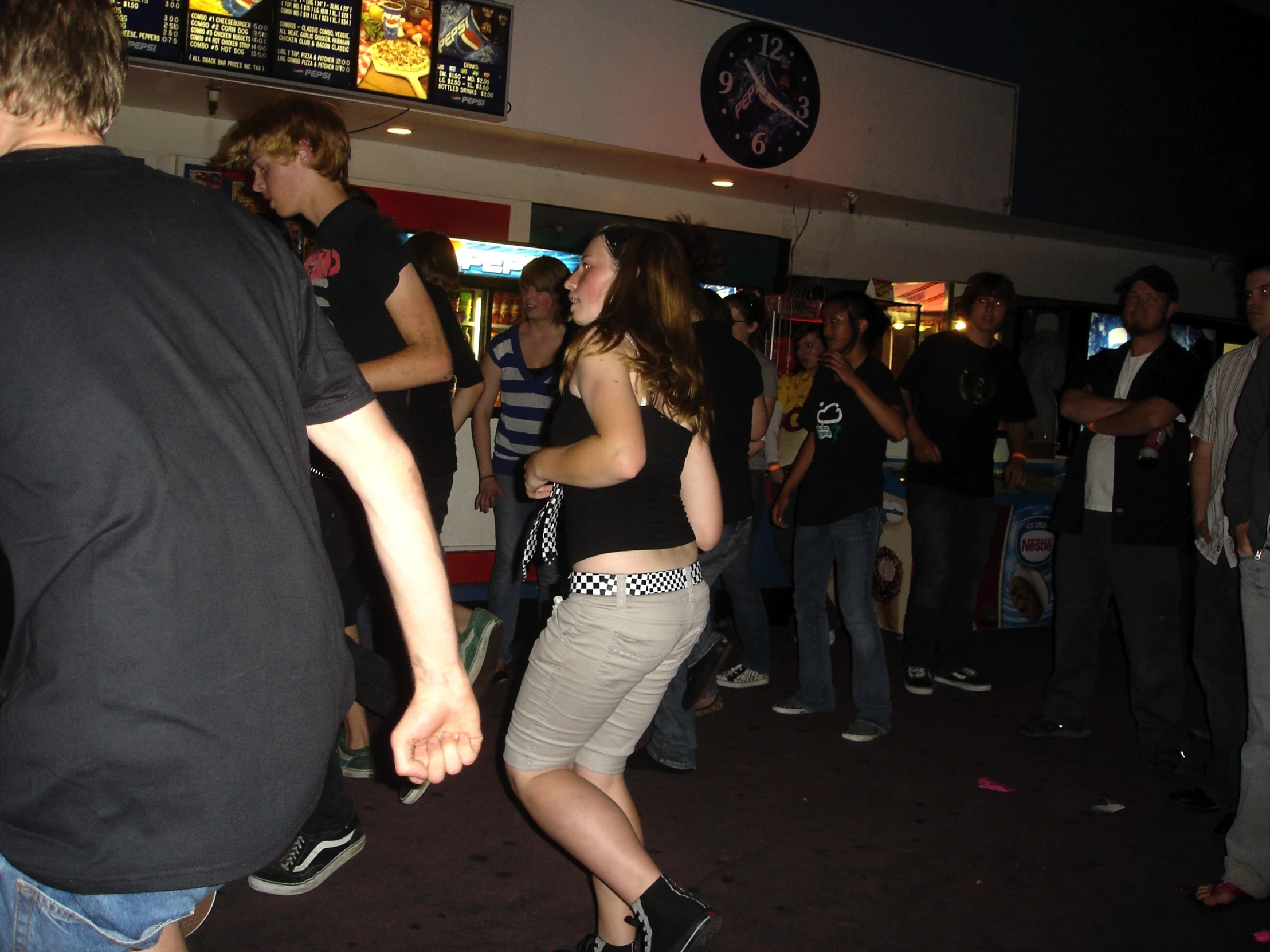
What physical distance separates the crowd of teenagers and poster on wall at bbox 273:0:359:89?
1.56 metres

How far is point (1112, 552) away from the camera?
397 centimetres

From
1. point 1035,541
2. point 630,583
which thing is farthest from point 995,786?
point 1035,541

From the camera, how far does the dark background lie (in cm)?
723

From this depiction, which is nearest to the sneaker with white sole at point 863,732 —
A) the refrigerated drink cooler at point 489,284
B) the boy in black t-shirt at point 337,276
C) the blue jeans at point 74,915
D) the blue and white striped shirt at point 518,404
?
the blue and white striped shirt at point 518,404

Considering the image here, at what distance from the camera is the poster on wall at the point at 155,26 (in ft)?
15.1

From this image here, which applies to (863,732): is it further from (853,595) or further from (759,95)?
(759,95)

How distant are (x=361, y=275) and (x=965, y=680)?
3.71 m

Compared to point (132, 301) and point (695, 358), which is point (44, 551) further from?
point (695, 358)

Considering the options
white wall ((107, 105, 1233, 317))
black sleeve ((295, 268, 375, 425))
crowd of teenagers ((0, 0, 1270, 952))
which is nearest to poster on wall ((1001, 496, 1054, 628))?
crowd of teenagers ((0, 0, 1270, 952))

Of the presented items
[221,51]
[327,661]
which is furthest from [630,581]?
Result: [221,51]

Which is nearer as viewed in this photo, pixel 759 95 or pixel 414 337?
pixel 414 337

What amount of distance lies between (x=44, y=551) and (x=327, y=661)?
33 cm

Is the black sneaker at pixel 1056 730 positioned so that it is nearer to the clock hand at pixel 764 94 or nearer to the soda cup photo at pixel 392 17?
the clock hand at pixel 764 94

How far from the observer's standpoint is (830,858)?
3.12m
